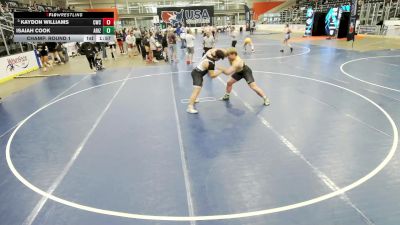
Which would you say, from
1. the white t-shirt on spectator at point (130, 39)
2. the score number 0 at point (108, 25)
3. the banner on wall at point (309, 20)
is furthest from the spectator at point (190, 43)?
the banner on wall at point (309, 20)

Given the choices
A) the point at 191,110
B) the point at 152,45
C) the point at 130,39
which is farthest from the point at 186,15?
the point at 191,110

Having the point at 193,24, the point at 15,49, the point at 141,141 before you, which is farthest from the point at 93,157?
the point at 193,24

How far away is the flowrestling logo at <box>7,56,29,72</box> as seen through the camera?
13.2 m

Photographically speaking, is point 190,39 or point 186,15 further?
point 186,15

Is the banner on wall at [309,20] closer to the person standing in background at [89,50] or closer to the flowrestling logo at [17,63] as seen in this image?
the person standing in background at [89,50]

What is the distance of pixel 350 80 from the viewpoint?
962cm

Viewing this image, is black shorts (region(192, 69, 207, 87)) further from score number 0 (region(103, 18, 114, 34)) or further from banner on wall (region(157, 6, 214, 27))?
banner on wall (region(157, 6, 214, 27))

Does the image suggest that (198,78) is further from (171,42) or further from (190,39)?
(171,42)

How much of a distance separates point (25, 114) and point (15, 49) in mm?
8567

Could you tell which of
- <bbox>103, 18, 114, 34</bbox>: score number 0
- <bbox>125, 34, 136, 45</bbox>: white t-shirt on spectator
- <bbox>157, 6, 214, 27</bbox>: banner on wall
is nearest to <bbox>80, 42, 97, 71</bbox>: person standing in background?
<bbox>103, 18, 114, 34</bbox>: score number 0

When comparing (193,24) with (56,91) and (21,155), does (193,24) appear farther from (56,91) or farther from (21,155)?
(21,155)
